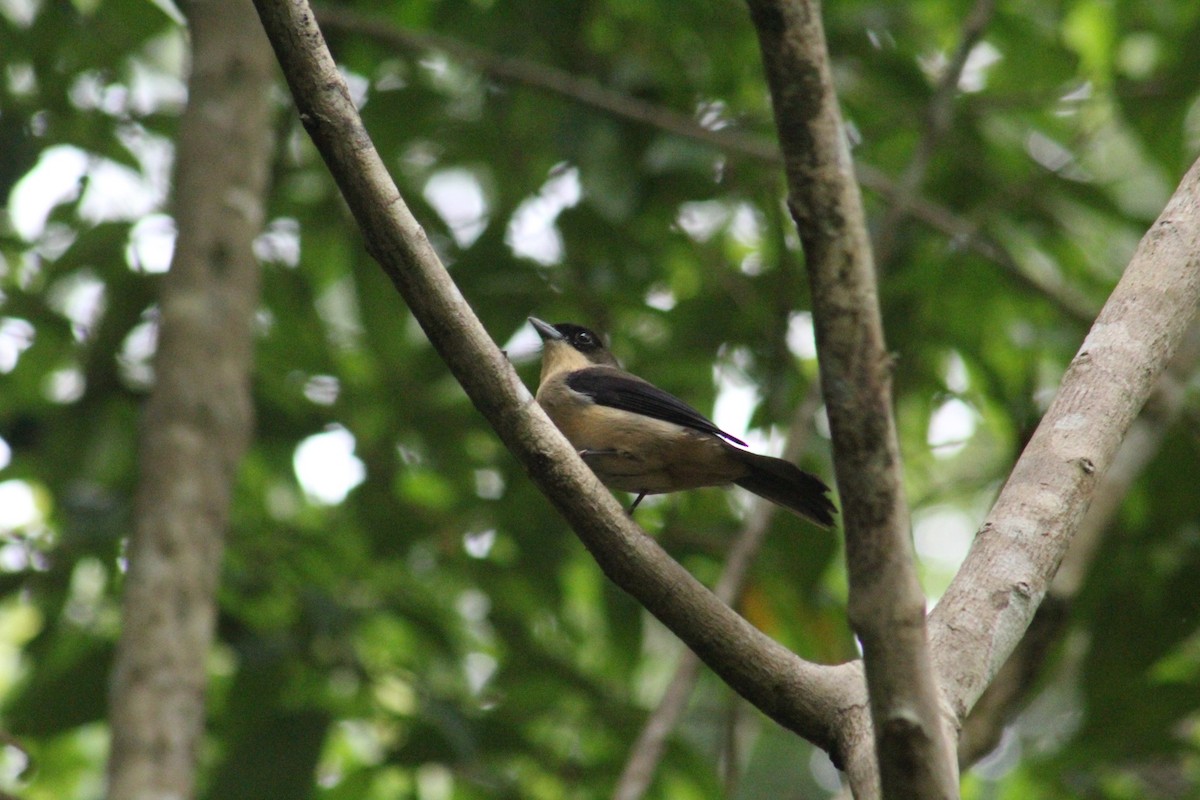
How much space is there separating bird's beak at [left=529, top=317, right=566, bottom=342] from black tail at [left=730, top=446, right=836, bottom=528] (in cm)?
120

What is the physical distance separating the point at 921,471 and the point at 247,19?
3732 millimetres

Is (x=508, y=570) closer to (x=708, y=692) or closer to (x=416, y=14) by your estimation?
(x=708, y=692)

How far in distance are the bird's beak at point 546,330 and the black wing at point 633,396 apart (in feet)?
1.00

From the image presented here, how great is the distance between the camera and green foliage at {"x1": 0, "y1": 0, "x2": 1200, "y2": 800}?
16.6 feet

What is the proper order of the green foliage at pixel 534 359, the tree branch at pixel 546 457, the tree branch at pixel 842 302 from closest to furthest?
the tree branch at pixel 842 302 → the tree branch at pixel 546 457 → the green foliage at pixel 534 359

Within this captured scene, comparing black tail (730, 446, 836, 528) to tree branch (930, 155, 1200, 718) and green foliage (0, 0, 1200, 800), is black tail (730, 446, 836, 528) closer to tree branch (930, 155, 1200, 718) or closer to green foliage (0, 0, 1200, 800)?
green foliage (0, 0, 1200, 800)

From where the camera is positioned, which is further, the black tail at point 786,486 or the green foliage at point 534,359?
the green foliage at point 534,359

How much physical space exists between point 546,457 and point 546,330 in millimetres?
2750

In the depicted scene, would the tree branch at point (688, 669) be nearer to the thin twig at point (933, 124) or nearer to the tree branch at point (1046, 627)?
the thin twig at point (933, 124)

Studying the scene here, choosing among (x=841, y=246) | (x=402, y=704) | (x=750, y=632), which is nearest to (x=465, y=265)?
(x=402, y=704)

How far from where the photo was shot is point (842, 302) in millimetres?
1700

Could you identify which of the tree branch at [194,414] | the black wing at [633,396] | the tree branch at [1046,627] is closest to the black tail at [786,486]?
the black wing at [633,396]

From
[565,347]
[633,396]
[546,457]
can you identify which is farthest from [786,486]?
[546,457]

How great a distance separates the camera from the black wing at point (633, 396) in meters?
4.50
